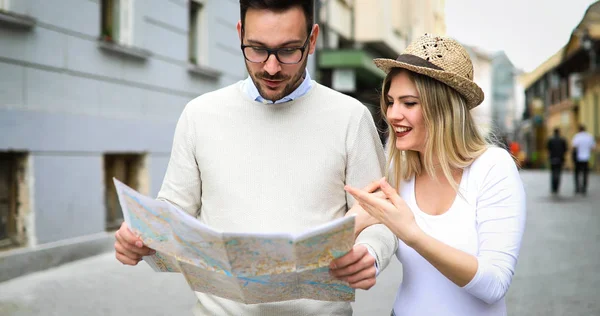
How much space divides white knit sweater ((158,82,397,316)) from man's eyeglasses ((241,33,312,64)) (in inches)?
8.5

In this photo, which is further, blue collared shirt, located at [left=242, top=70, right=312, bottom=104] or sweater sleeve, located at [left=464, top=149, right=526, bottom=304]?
blue collared shirt, located at [left=242, top=70, right=312, bottom=104]

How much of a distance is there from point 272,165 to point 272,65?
14.3 inches

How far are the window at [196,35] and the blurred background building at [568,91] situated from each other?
1307cm

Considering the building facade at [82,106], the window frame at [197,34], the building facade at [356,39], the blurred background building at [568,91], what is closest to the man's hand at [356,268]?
the building facade at [82,106]

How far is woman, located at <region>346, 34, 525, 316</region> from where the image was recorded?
2.16m

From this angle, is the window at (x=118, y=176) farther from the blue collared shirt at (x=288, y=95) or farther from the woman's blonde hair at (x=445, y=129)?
the woman's blonde hair at (x=445, y=129)

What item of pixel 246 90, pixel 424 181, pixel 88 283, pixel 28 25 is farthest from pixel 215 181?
pixel 28 25

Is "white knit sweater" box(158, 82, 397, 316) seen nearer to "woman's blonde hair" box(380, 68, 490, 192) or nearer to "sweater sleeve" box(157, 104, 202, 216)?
"sweater sleeve" box(157, 104, 202, 216)

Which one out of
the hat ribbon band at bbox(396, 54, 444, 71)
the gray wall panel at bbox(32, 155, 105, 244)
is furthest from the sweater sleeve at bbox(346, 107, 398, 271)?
the gray wall panel at bbox(32, 155, 105, 244)

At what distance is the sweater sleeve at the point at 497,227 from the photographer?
2.10 meters

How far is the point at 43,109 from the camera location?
280 inches

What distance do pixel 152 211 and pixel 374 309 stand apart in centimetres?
406

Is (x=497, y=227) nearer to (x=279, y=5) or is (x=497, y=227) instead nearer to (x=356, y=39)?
(x=279, y=5)

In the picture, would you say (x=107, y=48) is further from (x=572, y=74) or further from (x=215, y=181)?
(x=572, y=74)
